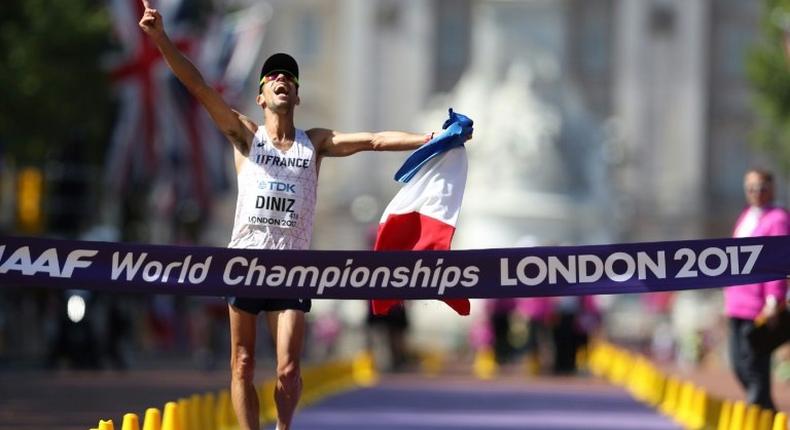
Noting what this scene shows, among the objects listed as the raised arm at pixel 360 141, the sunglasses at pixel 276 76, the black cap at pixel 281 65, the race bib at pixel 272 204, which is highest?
the black cap at pixel 281 65

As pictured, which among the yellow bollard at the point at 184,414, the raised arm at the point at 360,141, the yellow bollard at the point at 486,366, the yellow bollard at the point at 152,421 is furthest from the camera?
the yellow bollard at the point at 486,366

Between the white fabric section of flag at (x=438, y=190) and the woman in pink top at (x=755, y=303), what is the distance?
140 inches

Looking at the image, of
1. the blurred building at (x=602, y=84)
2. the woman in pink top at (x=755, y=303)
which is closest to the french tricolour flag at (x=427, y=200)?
the woman in pink top at (x=755, y=303)

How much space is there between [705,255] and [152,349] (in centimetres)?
3404

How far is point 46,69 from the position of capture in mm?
37188

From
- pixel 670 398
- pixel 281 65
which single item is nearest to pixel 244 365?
pixel 281 65

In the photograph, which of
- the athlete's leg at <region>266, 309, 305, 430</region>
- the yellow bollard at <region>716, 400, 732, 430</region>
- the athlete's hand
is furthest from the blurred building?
the athlete's hand

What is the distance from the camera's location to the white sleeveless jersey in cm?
1345

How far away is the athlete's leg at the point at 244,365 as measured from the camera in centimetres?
1351

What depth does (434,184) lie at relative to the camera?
1412 centimetres

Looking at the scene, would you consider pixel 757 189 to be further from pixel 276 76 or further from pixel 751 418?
pixel 276 76

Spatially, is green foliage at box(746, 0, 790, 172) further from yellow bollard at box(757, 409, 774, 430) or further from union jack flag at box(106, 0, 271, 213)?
yellow bollard at box(757, 409, 774, 430)

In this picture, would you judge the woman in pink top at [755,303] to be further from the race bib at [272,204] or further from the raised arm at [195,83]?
the raised arm at [195,83]

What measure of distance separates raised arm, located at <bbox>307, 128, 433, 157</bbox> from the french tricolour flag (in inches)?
10.1
